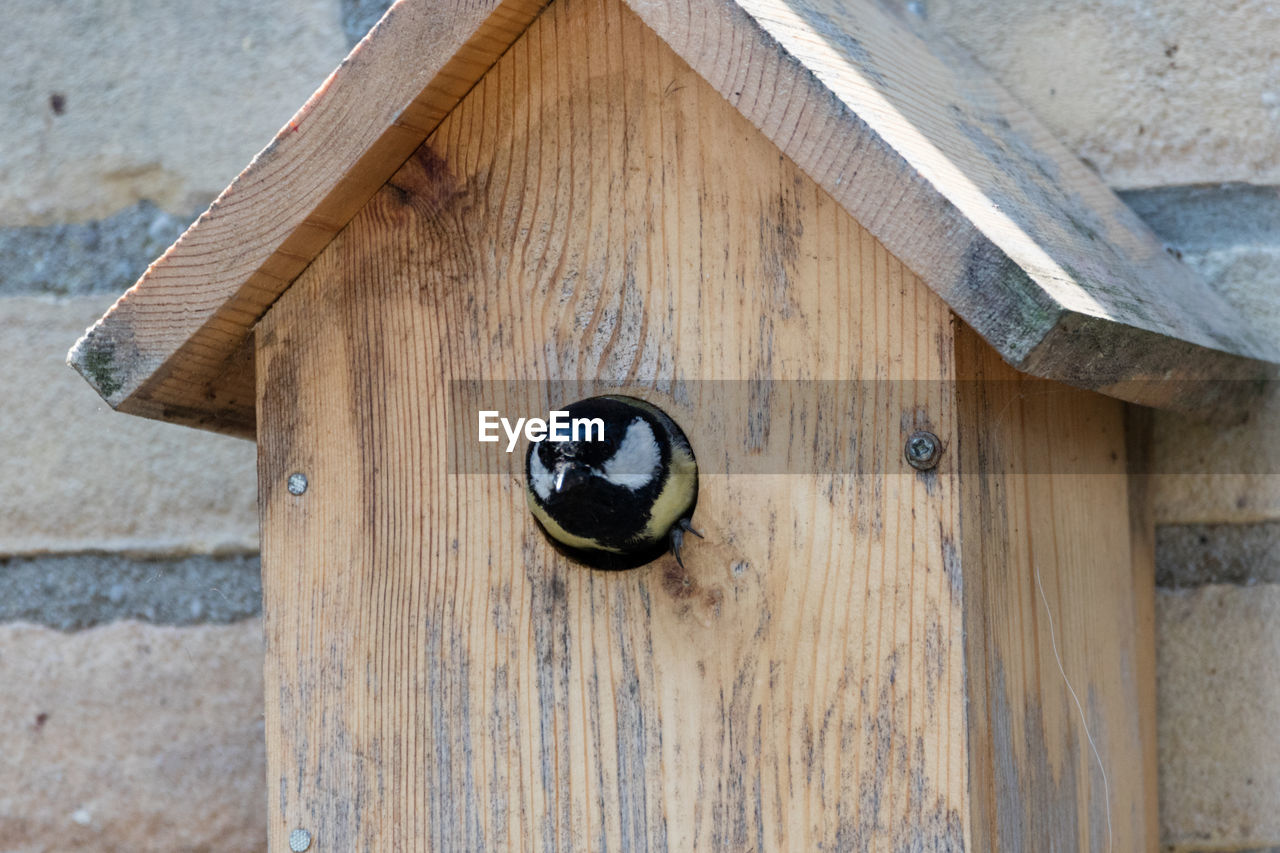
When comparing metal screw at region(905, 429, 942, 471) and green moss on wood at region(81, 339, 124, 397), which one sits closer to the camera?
metal screw at region(905, 429, 942, 471)

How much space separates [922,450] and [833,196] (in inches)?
5.7

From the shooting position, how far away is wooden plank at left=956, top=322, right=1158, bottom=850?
0.68m

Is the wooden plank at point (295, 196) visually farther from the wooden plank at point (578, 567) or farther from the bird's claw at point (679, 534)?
the bird's claw at point (679, 534)

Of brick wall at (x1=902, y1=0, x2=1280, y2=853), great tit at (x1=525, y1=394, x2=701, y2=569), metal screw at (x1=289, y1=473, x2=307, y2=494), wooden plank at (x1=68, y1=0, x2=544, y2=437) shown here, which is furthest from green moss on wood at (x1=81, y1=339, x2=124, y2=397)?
brick wall at (x1=902, y1=0, x2=1280, y2=853)

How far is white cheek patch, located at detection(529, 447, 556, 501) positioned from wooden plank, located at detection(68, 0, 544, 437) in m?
0.21

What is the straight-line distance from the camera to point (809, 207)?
693mm

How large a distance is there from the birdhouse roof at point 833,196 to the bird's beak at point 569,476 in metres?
0.20

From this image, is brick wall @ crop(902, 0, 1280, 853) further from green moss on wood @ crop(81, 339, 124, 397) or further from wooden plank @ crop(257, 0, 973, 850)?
green moss on wood @ crop(81, 339, 124, 397)

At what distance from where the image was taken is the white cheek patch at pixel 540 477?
687 mm

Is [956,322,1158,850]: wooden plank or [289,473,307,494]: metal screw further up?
[289,473,307,494]: metal screw

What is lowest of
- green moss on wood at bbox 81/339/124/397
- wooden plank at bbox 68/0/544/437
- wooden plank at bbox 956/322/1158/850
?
wooden plank at bbox 956/322/1158/850

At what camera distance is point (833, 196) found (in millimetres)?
635

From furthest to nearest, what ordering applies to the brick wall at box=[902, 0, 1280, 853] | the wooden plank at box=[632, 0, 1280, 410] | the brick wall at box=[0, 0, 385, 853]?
the brick wall at box=[0, 0, 385, 853]
the brick wall at box=[902, 0, 1280, 853]
the wooden plank at box=[632, 0, 1280, 410]

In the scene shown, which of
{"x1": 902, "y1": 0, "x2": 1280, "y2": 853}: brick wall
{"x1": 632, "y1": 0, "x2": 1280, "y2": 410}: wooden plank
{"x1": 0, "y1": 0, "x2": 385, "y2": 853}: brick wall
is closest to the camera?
{"x1": 632, "y1": 0, "x2": 1280, "y2": 410}: wooden plank
